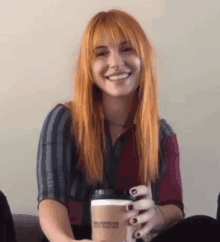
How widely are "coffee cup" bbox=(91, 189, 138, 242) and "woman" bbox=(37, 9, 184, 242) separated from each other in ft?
0.93

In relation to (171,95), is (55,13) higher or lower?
higher

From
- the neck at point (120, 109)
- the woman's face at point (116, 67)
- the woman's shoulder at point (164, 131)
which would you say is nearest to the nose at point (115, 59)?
the woman's face at point (116, 67)

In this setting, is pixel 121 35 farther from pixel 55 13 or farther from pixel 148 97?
pixel 55 13

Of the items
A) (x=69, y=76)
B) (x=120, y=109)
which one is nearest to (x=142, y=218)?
(x=120, y=109)

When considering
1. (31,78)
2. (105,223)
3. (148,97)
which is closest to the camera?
(105,223)

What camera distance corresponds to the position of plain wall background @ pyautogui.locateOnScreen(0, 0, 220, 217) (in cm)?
160

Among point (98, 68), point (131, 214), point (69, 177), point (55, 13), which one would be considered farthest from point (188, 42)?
point (131, 214)

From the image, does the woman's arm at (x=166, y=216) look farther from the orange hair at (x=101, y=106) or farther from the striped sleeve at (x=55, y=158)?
the striped sleeve at (x=55, y=158)

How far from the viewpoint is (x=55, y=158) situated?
1.08 metres

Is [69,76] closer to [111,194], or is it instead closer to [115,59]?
[115,59]

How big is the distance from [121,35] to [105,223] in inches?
22.8

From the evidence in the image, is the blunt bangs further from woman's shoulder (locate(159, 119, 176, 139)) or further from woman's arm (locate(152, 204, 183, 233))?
woman's arm (locate(152, 204, 183, 233))

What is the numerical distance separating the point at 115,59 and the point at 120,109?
158 millimetres

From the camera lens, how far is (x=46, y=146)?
43.3 inches
